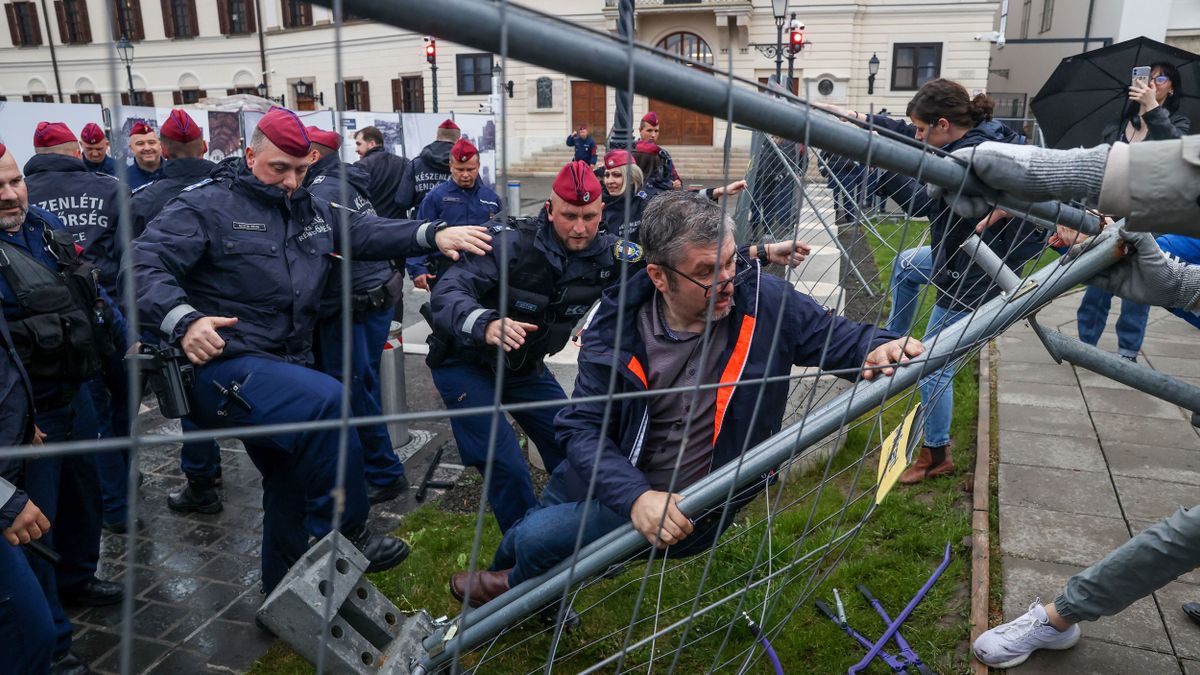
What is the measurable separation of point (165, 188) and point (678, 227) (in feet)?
12.6

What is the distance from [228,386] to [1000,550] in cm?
316

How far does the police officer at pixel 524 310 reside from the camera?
11.5ft

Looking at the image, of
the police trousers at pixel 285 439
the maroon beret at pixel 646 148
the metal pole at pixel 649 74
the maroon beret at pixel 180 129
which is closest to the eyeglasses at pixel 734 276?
the metal pole at pixel 649 74

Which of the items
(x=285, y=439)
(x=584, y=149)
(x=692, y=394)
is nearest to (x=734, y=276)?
(x=692, y=394)

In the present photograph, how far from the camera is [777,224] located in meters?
6.71

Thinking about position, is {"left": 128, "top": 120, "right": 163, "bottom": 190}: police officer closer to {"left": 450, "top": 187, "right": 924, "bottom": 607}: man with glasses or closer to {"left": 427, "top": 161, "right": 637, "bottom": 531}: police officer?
{"left": 427, "top": 161, "right": 637, "bottom": 531}: police officer

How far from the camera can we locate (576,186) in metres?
3.62

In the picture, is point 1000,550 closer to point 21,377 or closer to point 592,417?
point 592,417

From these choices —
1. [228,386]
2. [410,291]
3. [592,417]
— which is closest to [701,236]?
[592,417]

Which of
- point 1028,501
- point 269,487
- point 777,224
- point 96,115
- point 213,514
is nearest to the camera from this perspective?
point 269,487

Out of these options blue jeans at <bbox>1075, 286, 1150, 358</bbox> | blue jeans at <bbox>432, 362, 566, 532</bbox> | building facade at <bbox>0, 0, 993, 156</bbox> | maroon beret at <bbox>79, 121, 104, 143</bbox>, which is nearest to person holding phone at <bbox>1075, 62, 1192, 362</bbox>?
blue jeans at <bbox>1075, 286, 1150, 358</bbox>

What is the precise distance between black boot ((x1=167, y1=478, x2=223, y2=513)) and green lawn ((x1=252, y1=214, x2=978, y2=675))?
3.42 ft

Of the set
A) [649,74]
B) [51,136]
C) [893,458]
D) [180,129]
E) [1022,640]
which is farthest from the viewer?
[180,129]

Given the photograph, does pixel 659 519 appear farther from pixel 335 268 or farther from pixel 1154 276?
pixel 335 268
